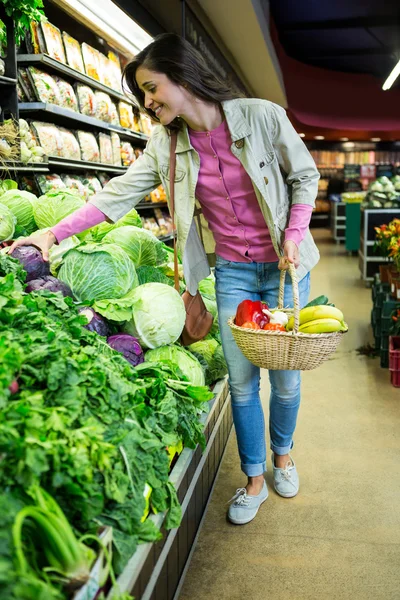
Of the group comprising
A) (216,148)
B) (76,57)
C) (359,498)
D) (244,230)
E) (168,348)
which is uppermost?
(76,57)

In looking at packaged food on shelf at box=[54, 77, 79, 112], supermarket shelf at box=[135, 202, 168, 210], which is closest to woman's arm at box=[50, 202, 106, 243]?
packaged food on shelf at box=[54, 77, 79, 112]

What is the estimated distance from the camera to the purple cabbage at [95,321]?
2.22 m

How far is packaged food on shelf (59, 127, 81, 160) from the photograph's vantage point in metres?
4.44

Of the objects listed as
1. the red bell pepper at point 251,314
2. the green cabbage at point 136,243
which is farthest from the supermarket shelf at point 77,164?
the red bell pepper at point 251,314

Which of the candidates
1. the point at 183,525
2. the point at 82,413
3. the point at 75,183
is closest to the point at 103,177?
the point at 75,183

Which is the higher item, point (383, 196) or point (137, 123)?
point (137, 123)

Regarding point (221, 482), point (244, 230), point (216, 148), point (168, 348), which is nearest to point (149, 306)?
point (168, 348)

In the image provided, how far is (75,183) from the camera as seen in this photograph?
15.3 ft

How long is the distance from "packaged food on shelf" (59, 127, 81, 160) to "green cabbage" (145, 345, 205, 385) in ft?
7.86

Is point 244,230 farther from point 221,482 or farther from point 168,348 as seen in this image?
point 221,482

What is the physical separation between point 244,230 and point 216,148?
33 cm

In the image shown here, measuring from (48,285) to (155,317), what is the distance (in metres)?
0.45

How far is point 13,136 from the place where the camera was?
3.26m

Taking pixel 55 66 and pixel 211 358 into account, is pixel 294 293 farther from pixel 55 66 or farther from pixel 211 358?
pixel 55 66
